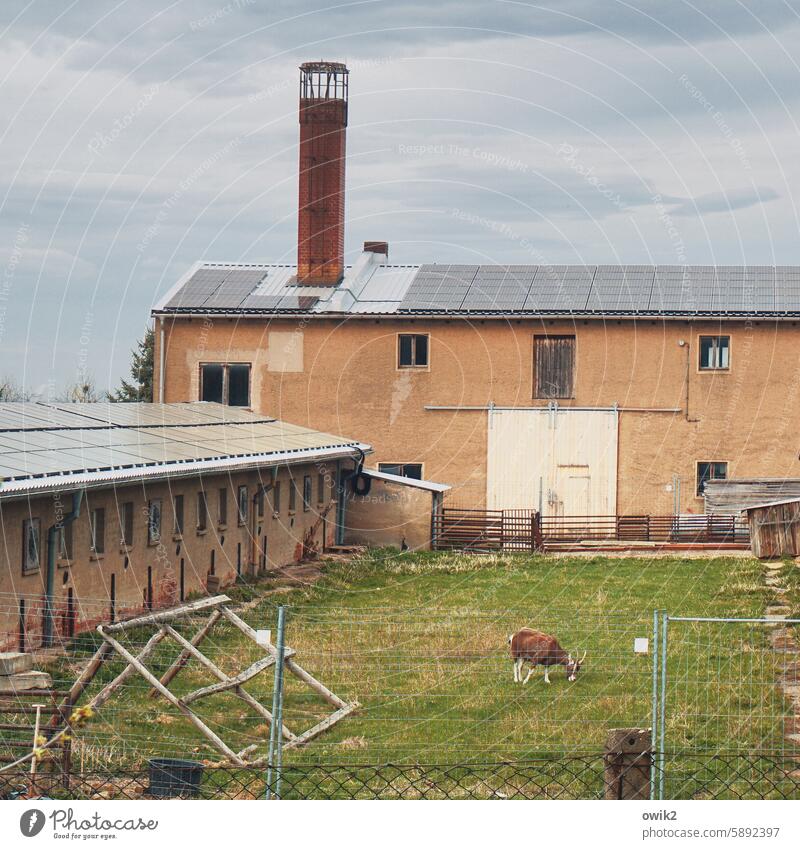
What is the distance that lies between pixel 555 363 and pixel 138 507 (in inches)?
766

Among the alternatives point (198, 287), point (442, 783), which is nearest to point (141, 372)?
point (198, 287)

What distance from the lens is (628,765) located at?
8.73m

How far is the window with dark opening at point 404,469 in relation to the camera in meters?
38.1

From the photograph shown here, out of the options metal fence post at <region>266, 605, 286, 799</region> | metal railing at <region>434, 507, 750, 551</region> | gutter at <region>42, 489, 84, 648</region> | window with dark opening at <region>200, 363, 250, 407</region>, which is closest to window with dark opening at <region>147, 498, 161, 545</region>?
gutter at <region>42, 489, 84, 648</region>

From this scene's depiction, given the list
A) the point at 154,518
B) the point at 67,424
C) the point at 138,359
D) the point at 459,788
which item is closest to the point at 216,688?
the point at 459,788

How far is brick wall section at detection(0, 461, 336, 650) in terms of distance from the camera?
16672mm

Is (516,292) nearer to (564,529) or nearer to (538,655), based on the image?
(564,529)

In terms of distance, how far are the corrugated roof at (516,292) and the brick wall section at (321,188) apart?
842 millimetres

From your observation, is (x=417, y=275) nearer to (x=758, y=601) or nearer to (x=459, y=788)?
(x=758, y=601)

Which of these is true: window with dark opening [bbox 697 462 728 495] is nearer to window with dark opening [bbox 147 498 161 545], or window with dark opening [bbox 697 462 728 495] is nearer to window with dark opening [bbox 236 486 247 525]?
window with dark opening [bbox 236 486 247 525]

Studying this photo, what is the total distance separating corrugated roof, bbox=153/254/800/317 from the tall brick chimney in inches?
30.5

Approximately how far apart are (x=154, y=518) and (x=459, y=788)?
1215 cm

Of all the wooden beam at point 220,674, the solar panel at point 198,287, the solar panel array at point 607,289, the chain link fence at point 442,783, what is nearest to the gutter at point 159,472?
the wooden beam at point 220,674
